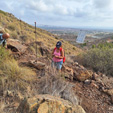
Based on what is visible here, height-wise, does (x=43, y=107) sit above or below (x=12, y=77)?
below

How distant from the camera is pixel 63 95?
265 centimetres

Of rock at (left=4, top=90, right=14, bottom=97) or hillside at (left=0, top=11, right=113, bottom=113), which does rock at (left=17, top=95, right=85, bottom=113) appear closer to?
hillside at (left=0, top=11, right=113, bottom=113)

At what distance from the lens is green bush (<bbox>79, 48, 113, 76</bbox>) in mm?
6004

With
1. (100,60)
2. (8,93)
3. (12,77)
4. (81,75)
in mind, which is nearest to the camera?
(8,93)

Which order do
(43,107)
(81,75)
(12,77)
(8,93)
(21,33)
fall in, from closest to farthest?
(43,107), (8,93), (12,77), (81,75), (21,33)

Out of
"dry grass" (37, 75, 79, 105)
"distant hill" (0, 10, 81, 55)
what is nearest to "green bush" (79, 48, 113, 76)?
"dry grass" (37, 75, 79, 105)

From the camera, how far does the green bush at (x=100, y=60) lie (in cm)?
600

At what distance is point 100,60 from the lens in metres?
6.32

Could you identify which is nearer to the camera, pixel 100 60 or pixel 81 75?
pixel 81 75

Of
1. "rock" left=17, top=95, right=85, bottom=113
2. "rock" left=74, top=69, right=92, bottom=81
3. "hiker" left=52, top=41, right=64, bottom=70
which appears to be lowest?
"rock" left=74, top=69, right=92, bottom=81

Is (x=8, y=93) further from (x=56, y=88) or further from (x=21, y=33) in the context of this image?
(x=21, y=33)

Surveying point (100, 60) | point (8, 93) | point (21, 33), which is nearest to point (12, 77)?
point (8, 93)

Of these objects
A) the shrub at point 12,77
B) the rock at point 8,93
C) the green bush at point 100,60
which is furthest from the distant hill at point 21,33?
the rock at point 8,93

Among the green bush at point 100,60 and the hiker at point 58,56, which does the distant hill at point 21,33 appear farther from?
the hiker at point 58,56
